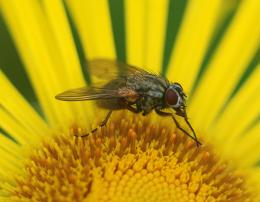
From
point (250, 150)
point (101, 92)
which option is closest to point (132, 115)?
point (101, 92)

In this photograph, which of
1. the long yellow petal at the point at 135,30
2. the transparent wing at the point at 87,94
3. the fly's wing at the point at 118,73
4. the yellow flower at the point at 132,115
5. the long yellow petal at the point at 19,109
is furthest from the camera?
the long yellow petal at the point at 135,30

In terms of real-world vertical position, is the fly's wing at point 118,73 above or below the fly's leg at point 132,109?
above

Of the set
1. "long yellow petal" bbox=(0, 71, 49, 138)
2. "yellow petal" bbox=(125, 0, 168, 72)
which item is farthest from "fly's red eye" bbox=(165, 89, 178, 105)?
"long yellow petal" bbox=(0, 71, 49, 138)

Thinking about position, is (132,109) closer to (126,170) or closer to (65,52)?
(126,170)

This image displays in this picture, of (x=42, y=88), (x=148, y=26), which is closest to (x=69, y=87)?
(x=42, y=88)

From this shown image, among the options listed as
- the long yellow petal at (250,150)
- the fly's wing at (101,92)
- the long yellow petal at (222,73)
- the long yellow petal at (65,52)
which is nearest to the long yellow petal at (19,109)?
the long yellow petal at (65,52)

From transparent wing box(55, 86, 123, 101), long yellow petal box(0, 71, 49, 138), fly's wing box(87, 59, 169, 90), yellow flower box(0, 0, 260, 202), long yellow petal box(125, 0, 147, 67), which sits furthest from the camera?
long yellow petal box(125, 0, 147, 67)

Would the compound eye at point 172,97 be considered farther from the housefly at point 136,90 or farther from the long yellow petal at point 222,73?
the long yellow petal at point 222,73

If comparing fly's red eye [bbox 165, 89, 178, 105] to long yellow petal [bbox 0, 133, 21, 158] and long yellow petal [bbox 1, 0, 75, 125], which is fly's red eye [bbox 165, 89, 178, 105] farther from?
long yellow petal [bbox 0, 133, 21, 158]
